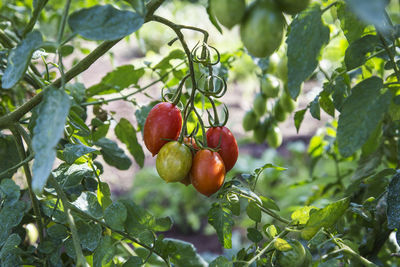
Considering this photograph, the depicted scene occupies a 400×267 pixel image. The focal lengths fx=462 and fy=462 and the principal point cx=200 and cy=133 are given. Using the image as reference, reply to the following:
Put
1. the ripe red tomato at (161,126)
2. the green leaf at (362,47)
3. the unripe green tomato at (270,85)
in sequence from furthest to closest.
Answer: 1. the unripe green tomato at (270,85)
2. the ripe red tomato at (161,126)
3. the green leaf at (362,47)

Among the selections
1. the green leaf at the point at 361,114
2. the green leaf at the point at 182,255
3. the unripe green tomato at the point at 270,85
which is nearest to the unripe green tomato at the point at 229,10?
the green leaf at the point at 361,114

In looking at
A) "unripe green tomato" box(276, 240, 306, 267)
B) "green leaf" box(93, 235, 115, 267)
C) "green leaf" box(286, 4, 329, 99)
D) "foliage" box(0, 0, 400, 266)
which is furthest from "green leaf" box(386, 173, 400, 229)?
"green leaf" box(93, 235, 115, 267)

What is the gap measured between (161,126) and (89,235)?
0.17 metres

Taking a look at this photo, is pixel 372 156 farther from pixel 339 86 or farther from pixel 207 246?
pixel 207 246

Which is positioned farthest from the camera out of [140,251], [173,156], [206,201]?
[206,201]

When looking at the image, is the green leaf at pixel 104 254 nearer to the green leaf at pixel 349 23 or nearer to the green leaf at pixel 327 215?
the green leaf at pixel 327 215

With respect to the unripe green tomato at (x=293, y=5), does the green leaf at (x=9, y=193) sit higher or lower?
lower

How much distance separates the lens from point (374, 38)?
0.51 meters

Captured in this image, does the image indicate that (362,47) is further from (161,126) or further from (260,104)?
(260,104)

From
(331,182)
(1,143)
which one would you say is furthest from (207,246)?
(1,143)

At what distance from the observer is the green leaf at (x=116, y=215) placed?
1.85 feet

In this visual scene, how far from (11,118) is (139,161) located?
0.30 meters

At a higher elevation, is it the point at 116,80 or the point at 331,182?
the point at 116,80

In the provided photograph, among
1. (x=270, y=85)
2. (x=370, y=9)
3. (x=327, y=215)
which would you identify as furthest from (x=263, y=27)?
(x=270, y=85)
